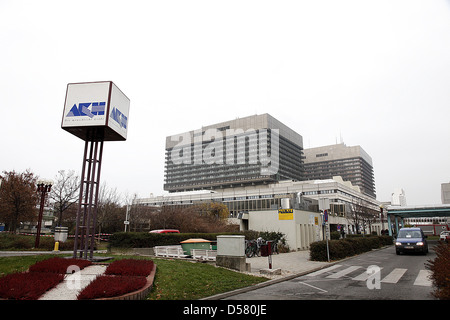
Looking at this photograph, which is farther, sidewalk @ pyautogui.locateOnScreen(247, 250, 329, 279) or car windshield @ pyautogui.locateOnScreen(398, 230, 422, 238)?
car windshield @ pyautogui.locateOnScreen(398, 230, 422, 238)

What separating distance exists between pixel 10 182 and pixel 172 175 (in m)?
136

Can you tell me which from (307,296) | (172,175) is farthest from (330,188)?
(172,175)

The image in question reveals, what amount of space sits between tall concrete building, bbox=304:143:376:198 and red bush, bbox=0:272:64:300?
18485 centimetres

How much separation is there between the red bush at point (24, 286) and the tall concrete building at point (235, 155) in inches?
4968

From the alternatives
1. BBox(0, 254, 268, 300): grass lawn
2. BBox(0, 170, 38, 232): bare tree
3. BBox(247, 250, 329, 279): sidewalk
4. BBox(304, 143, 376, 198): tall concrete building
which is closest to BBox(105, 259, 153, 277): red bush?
BBox(0, 254, 268, 300): grass lawn

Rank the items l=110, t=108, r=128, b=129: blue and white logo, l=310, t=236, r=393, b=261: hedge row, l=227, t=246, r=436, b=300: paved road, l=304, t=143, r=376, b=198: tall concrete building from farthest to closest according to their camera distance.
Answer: l=304, t=143, r=376, b=198: tall concrete building < l=310, t=236, r=393, b=261: hedge row < l=110, t=108, r=128, b=129: blue and white logo < l=227, t=246, r=436, b=300: paved road

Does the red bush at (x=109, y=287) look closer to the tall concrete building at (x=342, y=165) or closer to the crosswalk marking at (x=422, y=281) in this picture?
the crosswalk marking at (x=422, y=281)

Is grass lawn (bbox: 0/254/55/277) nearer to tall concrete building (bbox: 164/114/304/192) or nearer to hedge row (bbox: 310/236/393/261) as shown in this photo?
hedge row (bbox: 310/236/393/261)

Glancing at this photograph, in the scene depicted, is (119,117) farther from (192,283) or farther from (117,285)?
(117,285)

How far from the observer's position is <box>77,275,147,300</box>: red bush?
600 cm

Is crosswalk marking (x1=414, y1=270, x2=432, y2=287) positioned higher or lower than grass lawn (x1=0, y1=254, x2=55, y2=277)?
lower

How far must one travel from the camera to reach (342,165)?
18088 cm

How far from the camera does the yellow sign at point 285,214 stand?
25.6 meters
